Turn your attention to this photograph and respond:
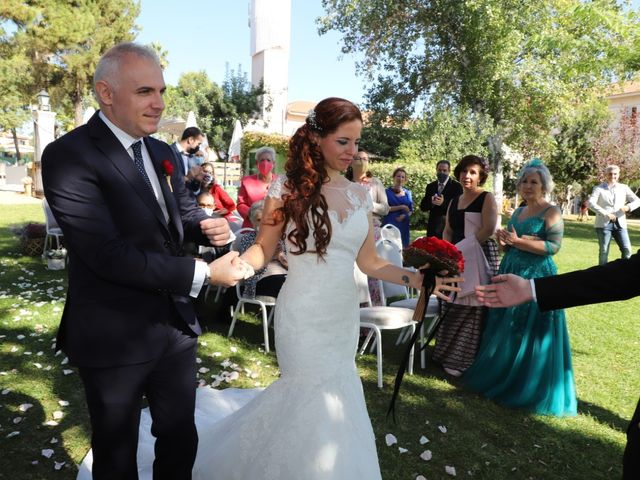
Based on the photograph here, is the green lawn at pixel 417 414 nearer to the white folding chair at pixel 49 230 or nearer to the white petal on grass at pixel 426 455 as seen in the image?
the white petal on grass at pixel 426 455

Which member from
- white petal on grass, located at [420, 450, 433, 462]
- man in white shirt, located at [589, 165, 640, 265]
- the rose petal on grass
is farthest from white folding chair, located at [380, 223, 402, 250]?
man in white shirt, located at [589, 165, 640, 265]

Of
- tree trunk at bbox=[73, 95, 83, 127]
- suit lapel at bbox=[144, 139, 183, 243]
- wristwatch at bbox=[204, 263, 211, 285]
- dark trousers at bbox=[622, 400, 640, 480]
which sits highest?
tree trunk at bbox=[73, 95, 83, 127]

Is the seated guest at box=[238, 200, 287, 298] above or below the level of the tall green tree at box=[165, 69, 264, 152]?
below

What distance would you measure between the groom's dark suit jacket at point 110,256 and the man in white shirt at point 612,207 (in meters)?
11.4

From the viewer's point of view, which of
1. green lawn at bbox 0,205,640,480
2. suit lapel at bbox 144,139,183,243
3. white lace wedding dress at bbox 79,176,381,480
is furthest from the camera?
green lawn at bbox 0,205,640,480

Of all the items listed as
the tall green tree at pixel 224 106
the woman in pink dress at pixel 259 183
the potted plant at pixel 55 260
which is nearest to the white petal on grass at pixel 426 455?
the woman in pink dress at pixel 259 183

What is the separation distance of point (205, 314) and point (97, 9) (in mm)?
29953

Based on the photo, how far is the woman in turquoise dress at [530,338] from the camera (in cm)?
464

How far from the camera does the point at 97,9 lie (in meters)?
29.9

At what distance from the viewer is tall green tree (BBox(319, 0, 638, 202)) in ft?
49.8

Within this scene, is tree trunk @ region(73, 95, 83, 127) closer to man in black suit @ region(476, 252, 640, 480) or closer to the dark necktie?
the dark necktie

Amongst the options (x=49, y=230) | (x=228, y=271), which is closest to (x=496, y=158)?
(x=49, y=230)

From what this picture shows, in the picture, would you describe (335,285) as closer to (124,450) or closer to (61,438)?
(124,450)

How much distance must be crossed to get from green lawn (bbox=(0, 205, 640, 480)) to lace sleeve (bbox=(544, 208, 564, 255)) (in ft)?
5.20
